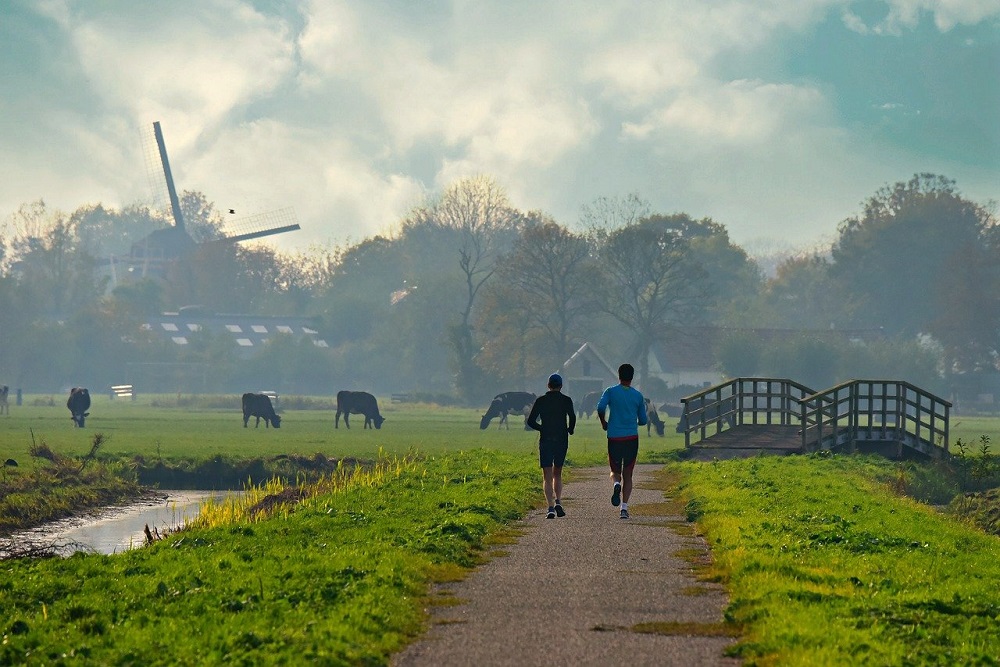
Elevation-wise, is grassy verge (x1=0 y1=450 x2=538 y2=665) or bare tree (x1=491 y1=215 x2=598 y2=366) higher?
bare tree (x1=491 y1=215 x2=598 y2=366)

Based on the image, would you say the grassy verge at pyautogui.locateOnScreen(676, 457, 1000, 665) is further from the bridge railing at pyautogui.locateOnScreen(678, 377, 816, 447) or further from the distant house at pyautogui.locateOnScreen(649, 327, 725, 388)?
the distant house at pyautogui.locateOnScreen(649, 327, 725, 388)

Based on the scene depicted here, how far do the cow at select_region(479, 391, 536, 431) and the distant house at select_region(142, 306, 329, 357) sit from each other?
81.7 m

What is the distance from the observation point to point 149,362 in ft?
456

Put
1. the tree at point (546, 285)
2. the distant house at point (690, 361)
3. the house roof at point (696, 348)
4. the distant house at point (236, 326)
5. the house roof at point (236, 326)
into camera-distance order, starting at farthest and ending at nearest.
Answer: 1. the house roof at point (236, 326)
2. the distant house at point (236, 326)
3. the distant house at point (690, 361)
4. the house roof at point (696, 348)
5. the tree at point (546, 285)

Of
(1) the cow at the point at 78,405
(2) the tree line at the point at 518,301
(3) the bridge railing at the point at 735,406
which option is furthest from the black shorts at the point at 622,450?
(2) the tree line at the point at 518,301

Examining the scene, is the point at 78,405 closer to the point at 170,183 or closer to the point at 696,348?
the point at 696,348

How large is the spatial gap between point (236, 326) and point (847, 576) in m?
150

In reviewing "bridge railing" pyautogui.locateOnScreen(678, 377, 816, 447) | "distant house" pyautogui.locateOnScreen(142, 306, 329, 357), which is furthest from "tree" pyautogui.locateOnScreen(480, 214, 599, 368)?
"distant house" pyautogui.locateOnScreen(142, 306, 329, 357)

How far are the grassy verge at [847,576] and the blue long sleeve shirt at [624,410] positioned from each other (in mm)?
1611

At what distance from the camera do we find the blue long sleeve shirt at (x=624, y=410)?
20.1 m

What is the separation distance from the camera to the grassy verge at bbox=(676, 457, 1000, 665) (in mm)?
11016

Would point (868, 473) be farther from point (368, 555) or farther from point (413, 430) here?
point (413, 430)

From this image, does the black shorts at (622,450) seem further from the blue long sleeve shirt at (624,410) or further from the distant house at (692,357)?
the distant house at (692,357)

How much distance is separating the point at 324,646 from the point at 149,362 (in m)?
132
